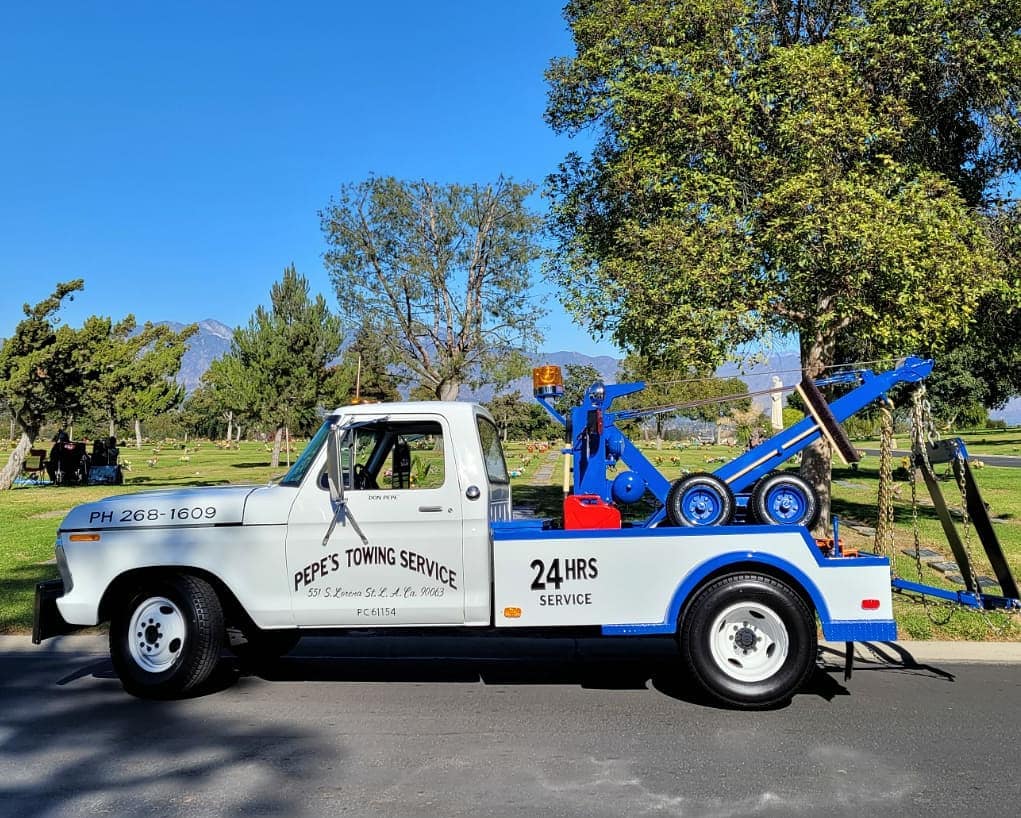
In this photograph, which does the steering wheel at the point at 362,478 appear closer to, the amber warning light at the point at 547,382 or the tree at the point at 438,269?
the amber warning light at the point at 547,382

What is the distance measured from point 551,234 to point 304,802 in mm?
12614

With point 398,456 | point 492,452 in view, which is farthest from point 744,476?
point 398,456

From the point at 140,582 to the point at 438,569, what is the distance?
2.13 m

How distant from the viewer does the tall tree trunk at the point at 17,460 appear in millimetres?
25062

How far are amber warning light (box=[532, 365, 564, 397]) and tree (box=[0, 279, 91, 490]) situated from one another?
71.1 feet

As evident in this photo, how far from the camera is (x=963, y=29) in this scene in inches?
453

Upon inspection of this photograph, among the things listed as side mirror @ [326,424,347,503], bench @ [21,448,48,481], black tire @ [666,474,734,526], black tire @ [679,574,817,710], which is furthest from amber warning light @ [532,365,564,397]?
bench @ [21,448,48,481]

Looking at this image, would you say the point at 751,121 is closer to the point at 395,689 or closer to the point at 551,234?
the point at 551,234

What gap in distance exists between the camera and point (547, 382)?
23.5ft

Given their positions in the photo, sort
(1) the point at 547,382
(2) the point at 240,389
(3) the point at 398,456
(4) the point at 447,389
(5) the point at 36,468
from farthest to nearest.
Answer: (2) the point at 240,389 < (4) the point at 447,389 < (5) the point at 36,468 < (1) the point at 547,382 < (3) the point at 398,456

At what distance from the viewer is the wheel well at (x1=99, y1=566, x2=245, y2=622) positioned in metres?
6.00

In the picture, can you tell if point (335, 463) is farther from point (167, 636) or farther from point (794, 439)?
point (794, 439)

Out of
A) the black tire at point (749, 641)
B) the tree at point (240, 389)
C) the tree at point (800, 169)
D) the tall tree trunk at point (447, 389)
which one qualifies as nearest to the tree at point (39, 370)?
the tree at point (240, 389)

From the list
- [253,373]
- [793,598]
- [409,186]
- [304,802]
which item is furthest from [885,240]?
[253,373]
